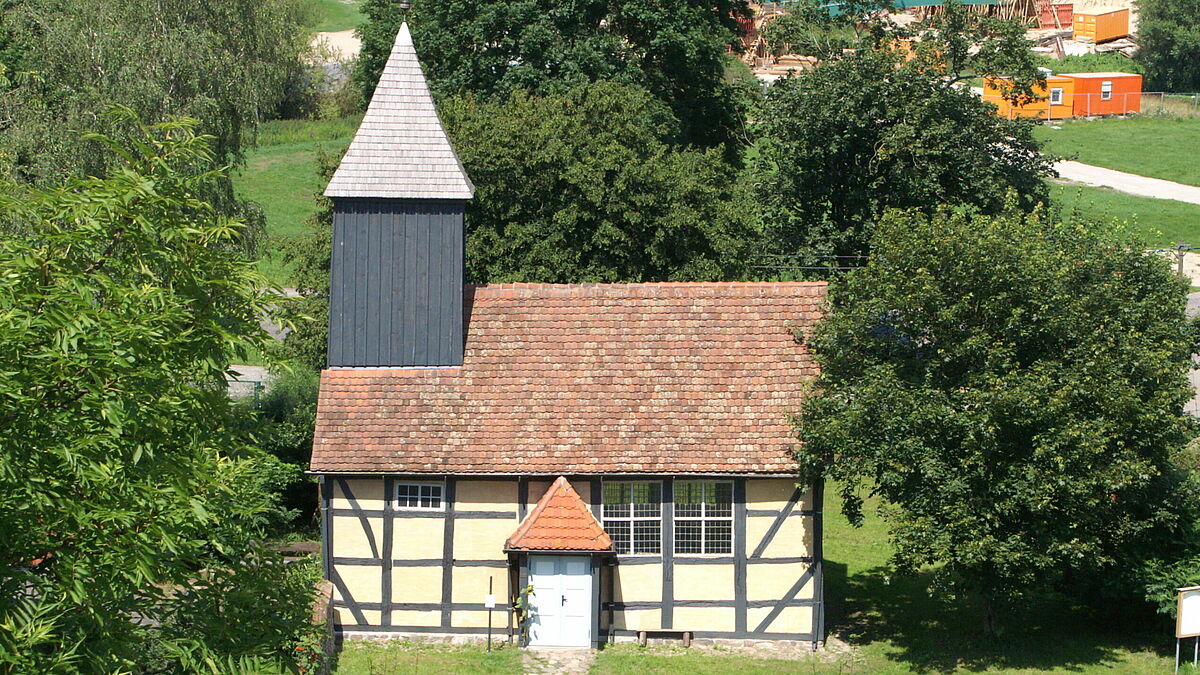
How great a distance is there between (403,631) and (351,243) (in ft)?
21.0

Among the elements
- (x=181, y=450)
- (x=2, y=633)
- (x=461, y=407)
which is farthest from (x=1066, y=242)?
(x=2, y=633)

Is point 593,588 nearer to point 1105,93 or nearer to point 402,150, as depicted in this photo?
point 402,150

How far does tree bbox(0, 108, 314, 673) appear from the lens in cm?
1220

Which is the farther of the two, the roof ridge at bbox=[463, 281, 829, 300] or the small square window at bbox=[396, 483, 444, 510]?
the roof ridge at bbox=[463, 281, 829, 300]

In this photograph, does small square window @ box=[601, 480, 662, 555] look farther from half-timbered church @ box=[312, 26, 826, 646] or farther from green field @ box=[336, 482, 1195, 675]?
green field @ box=[336, 482, 1195, 675]

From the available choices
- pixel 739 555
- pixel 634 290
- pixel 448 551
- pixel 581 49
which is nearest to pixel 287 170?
pixel 581 49

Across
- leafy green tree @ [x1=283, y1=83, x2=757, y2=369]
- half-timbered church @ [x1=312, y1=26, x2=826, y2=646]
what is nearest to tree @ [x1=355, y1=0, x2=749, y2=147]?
leafy green tree @ [x1=283, y1=83, x2=757, y2=369]

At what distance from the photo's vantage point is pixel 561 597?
22.6 metres

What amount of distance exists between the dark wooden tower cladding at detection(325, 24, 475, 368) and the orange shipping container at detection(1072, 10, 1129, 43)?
66244 mm

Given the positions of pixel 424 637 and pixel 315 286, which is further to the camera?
pixel 315 286

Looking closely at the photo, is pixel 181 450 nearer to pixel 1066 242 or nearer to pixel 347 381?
pixel 347 381

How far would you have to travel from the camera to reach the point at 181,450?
45.4 ft

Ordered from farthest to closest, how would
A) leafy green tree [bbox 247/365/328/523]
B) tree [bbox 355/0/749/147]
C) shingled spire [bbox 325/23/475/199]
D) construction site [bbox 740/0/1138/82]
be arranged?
construction site [bbox 740/0/1138/82] < tree [bbox 355/0/749/147] < leafy green tree [bbox 247/365/328/523] < shingled spire [bbox 325/23/475/199]

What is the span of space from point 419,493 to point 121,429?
1076 centimetres
